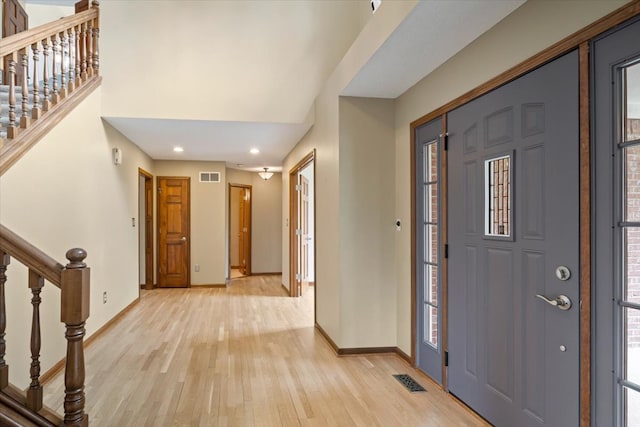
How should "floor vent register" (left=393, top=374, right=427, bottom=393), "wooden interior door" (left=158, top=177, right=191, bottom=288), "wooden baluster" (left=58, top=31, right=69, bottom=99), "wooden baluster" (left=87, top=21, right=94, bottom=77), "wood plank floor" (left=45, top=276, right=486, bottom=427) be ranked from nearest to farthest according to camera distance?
"wood plank floor" (left=45, top=276, right=486, bottom=427)
"floor vent register" (left=393, top=374, right=427, bottom=393)
"wooden baluster" (left=58, top=31, right=69, bottom=99)
"wooden baluster" (left=87, top=21, right=94, bottom=77)
"wooden interior door" (left=158, top=177, right=191, bottom=288)

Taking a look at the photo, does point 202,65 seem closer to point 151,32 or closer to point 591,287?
point 151,32

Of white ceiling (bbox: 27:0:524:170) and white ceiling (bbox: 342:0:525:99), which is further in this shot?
white ceiling (bbox: 27:0:524:170)

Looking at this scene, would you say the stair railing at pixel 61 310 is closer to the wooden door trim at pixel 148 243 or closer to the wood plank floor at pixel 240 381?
the wood plank floor at pixel 240 381

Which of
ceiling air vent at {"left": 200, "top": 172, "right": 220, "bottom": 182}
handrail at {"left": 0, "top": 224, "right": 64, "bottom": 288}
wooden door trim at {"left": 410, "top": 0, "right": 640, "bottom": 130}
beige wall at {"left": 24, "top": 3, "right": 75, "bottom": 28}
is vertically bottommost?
handrail at {"left": 0, "top": 224, "right": 64, "bottom": 288}

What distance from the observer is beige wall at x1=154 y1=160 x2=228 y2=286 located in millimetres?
7766

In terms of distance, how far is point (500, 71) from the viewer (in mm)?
2404

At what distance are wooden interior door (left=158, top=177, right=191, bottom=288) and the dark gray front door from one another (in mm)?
5812

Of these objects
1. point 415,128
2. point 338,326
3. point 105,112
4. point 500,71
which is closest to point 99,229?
point 105,112

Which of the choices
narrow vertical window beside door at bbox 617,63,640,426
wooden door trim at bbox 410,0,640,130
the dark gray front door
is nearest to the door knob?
the dark gray front door

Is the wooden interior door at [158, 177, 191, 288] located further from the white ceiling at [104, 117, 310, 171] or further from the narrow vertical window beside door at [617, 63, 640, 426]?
the narrow vertical window beside door at [617, 63, 640, 426]

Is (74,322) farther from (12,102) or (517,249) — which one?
(517,249)

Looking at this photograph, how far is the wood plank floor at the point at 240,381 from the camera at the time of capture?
104 inches

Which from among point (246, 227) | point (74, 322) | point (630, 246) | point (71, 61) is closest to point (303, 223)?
point (246, 227)

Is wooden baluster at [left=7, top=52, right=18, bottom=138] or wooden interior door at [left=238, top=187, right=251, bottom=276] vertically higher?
wooden baluster at [left=7, top=52, right=18, bottom=138]
